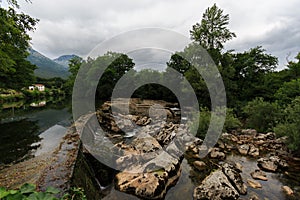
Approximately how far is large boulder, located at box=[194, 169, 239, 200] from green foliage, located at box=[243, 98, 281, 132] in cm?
710

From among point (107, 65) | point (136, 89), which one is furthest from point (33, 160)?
point (107, 65)

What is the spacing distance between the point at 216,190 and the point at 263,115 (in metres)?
8.60

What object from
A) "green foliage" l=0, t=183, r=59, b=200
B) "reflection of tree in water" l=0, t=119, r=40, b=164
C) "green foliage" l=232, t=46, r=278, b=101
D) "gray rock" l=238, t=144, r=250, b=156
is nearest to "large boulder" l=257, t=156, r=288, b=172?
"gray rock" l=238, t=144, r=250, b=156

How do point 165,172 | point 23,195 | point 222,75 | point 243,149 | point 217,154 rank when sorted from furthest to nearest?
point 222,75, point 243,149, point 217,154, point 165,172, point 23,195

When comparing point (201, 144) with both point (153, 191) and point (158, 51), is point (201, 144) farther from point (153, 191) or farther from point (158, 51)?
point (158, 51)

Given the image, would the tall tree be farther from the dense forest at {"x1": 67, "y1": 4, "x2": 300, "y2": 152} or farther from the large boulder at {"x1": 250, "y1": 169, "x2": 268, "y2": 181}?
the large boulder at {"x1": 250, "y1": 169, "x2": 268, "y2": 181}

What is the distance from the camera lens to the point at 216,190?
4707 millimetres

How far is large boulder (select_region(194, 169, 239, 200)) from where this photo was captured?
4.61 m

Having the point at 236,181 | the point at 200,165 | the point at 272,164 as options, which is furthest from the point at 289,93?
A: the point at 236,181

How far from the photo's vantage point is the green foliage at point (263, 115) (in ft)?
34.2

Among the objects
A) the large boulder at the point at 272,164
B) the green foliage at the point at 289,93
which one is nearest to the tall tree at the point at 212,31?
the green foliage at the point at 289,93

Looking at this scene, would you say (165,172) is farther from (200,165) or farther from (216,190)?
(200,165)

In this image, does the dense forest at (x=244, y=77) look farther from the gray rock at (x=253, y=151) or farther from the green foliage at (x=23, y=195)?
the green foliage at (x=23, y=195)

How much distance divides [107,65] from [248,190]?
31288mm
